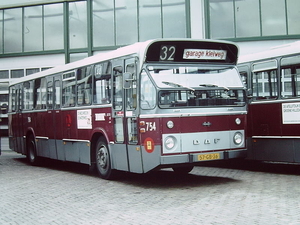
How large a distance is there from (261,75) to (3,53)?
21138 millimetres

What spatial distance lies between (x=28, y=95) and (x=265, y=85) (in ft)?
28.3

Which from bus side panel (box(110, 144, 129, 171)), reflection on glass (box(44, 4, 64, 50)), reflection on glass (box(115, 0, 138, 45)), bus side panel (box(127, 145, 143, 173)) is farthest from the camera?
reflection on glass (box(44, 4, 64, 50))

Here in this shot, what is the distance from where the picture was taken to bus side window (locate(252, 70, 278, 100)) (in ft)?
39.5

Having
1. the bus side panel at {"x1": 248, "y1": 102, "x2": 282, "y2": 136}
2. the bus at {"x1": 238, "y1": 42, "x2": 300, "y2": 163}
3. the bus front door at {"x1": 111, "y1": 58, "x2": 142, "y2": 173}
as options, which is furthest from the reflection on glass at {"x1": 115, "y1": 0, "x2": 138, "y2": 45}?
the bus front door at {"x1": 111, "y1": 58, "x2": 142, "y2": 173}

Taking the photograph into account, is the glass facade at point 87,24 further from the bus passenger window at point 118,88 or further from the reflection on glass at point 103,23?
the bus passenger window at point 118,88

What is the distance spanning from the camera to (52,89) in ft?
50.4

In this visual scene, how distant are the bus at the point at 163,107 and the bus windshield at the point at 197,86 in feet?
0.06

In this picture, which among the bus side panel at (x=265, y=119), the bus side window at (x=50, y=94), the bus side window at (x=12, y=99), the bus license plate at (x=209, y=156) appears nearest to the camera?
the bus license plate at (x=209, y=156)

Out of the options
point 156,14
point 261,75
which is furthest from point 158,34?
point 261,75

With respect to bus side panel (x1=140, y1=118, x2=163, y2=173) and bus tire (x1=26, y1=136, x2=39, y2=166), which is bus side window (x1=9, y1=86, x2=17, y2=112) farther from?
bus side panel (x1=140, y1=118, x2=163, y2=173)

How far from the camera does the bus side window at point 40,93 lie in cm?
1594

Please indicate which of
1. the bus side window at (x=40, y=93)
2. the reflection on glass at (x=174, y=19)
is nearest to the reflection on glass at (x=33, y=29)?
the reflection on glass at (x=174, y=19)

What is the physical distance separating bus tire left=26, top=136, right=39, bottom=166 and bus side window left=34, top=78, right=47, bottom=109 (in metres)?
1.30

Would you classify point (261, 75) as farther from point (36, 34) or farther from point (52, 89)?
point (36, 34)
